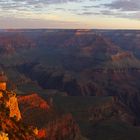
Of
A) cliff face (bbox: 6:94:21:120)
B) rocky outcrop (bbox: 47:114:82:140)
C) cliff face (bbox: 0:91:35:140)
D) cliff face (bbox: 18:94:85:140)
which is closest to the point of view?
cliff face (bbox: 0:91:35:140)

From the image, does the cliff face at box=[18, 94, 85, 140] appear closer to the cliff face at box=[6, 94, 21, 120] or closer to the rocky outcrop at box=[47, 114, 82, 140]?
the rocky outcrop at box=[47, 114, 82, 140]

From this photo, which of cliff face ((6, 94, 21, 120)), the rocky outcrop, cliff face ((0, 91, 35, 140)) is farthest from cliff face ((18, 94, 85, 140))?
cliff face ((0, 91, 35, 140))

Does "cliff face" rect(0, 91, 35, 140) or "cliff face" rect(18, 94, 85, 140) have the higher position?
"cliff face" rect(0, 91, 35, 140)

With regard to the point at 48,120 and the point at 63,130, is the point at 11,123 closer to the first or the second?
the point at 48,120

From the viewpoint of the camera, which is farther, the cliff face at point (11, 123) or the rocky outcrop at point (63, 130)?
the rocky outcrop at point (63, 130)

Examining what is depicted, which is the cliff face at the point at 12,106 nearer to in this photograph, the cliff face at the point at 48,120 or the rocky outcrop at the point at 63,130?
the cliff face at the point at 48,120

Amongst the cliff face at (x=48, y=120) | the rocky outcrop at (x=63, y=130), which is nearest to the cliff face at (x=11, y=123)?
the cliff face at (x=48, y=120)

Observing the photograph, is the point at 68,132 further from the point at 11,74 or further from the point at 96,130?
the point at 11,74

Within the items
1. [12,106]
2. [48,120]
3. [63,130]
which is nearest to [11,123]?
[12,106]

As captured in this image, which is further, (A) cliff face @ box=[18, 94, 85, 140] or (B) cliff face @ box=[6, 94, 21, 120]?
(A) cliff face @ box=[18, 94, 85, 140]

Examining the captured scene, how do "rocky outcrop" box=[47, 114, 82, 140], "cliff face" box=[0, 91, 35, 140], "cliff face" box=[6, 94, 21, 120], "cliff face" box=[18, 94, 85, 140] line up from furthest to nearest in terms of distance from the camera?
"rocky outcrop" box=[47, 114, 82, 140], "cliff face" box=[18, 94, 85, 140], "cliff face" box=[6, 94, 21, 120], "cliff face" box=[0, 91, 35, 140]

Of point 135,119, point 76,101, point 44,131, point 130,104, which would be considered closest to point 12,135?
point 44,131
